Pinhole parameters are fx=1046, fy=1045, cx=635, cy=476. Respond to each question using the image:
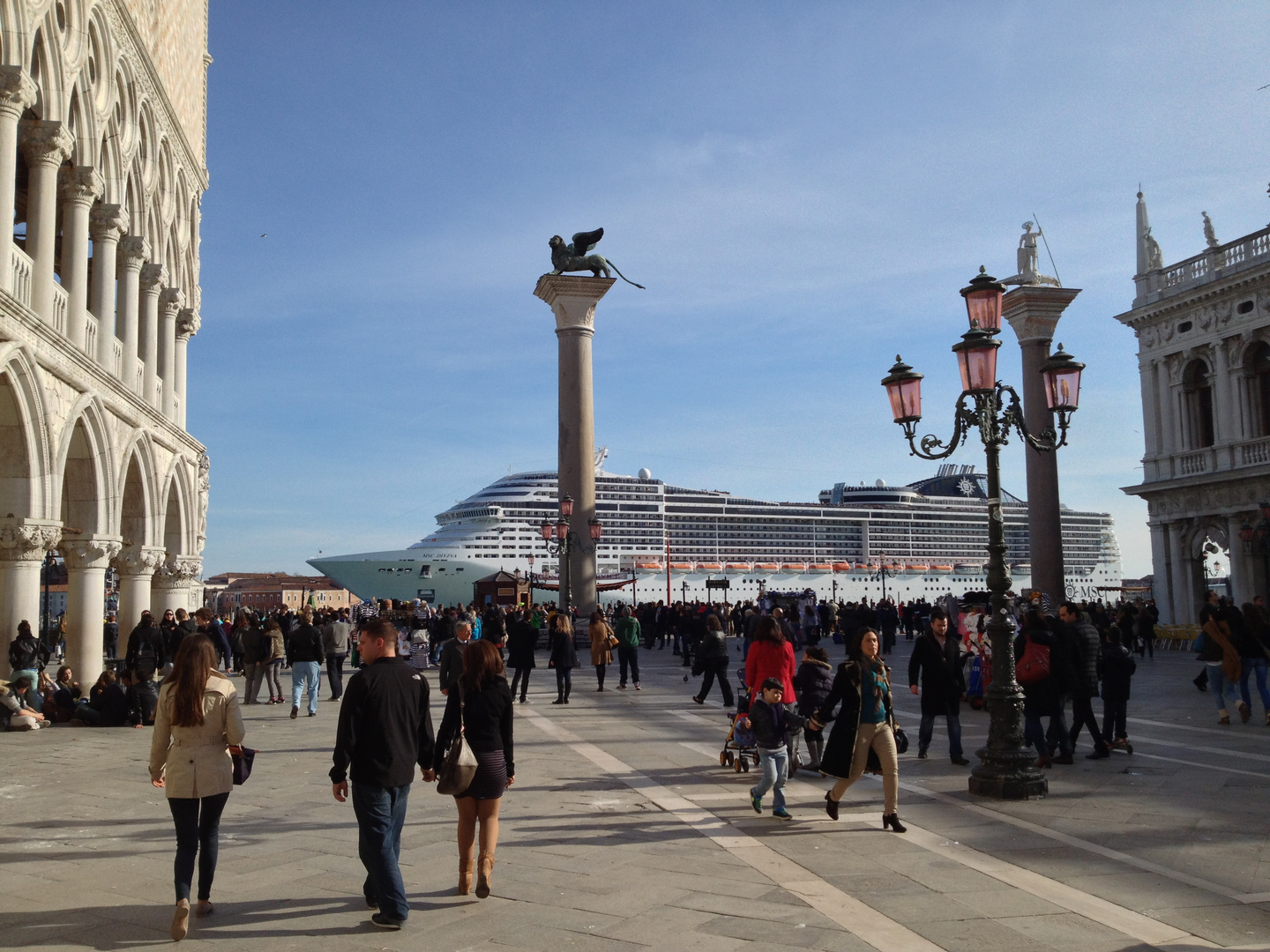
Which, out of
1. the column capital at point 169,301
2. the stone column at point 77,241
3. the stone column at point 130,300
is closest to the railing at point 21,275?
the stone column at point 77,241

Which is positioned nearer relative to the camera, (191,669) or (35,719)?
(191,669)

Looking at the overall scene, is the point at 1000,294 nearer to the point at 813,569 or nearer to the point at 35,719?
the point at 35,719

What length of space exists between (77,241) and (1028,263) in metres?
21.1

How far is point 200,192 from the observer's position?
21.6m

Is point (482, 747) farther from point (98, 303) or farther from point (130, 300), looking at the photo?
point (130, 300)

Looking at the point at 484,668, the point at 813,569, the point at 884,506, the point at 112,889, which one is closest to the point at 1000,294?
the point at 484,668

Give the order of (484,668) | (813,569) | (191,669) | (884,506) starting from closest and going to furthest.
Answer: (191,669) → (484,668) → (813,569) → (884,506)

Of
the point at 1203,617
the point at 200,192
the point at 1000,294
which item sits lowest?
the point at 1203,617

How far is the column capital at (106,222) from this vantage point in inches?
599

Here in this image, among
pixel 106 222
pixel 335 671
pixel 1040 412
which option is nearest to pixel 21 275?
pixel 106 222

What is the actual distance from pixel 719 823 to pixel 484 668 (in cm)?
238

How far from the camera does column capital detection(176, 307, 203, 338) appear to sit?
20.3m

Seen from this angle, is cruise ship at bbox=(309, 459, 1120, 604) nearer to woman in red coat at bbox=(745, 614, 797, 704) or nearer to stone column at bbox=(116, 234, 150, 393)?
stone column at bbox=(116, 234, 150, 393)

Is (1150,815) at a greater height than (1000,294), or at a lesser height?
lesser
